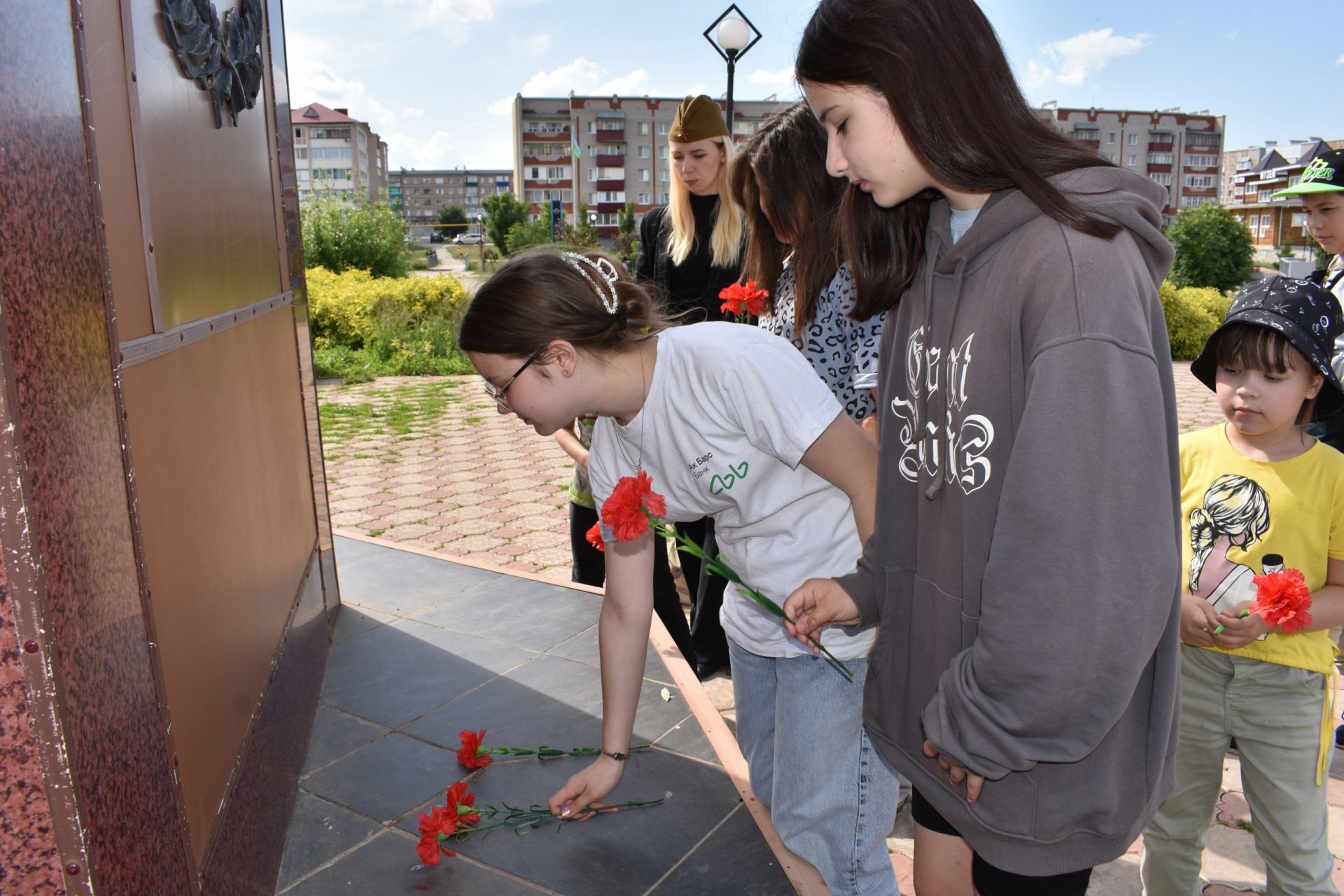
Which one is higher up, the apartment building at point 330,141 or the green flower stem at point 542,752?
the apartment building at point 330,141

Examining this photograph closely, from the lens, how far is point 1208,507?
2.17 metres

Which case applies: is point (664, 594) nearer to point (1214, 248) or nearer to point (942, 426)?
point (942, 426)

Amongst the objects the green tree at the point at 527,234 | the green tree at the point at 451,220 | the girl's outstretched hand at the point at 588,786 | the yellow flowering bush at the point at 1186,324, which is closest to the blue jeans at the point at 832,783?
the girl's outstretched hand at the point at 588,786

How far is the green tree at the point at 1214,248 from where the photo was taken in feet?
115

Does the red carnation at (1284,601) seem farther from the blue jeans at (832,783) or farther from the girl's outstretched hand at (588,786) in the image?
the girl's outstretched hand at (588,786)

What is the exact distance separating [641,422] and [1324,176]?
2520 millimetres

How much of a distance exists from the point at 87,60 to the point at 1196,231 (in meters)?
40.7

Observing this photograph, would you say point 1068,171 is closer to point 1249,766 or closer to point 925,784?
point 925,784

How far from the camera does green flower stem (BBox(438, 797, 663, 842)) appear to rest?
2.21 meters

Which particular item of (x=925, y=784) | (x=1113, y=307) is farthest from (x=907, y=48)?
(x=925, y=784)

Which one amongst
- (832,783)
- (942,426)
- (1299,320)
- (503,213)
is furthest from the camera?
(503,213)

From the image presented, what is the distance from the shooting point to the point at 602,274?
1.87 m

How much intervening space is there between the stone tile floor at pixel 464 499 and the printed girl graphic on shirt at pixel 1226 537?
828mm

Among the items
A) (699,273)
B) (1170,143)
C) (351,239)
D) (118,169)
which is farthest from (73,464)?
(1170,143)
